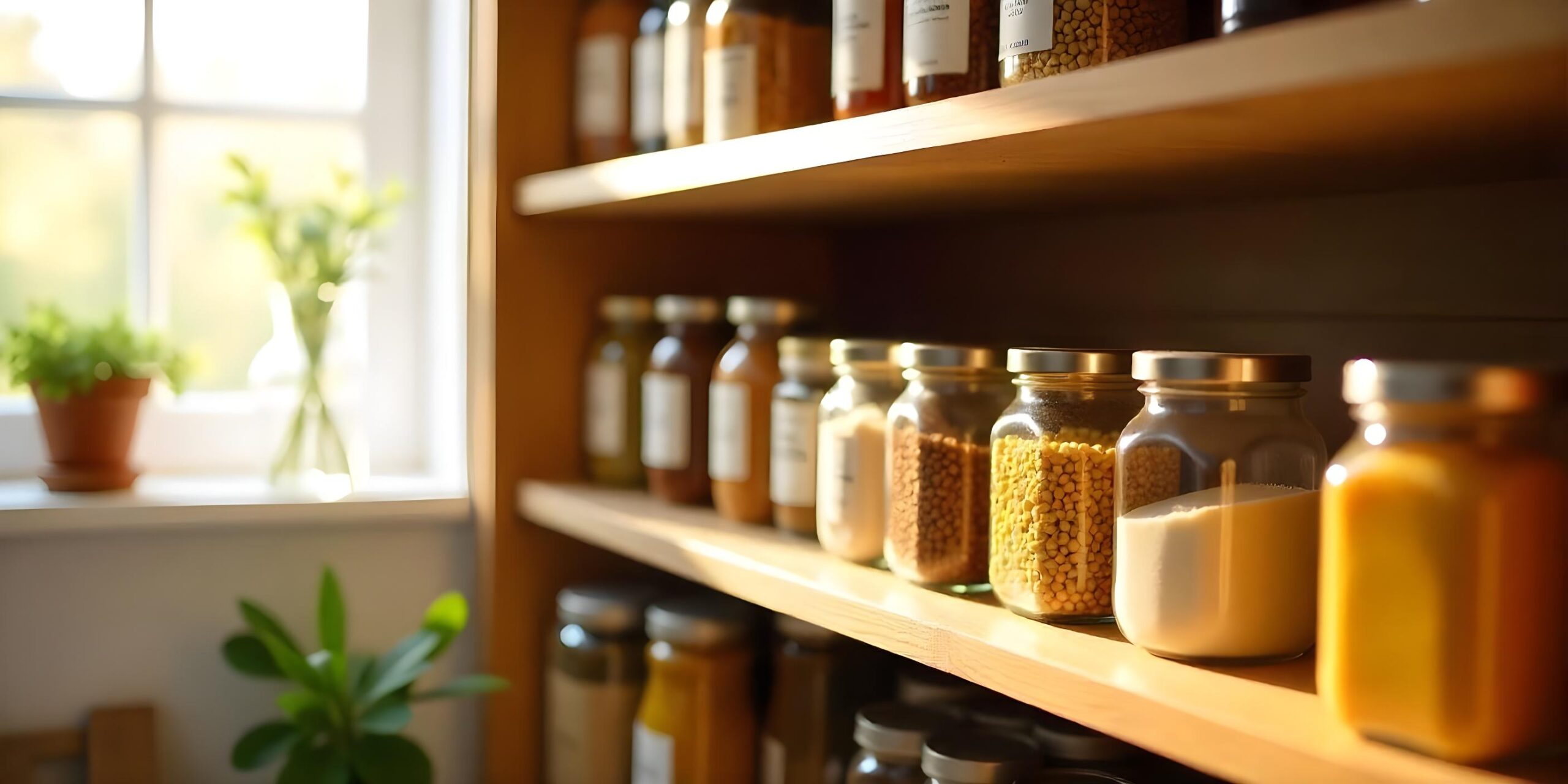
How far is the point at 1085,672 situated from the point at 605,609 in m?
0.69

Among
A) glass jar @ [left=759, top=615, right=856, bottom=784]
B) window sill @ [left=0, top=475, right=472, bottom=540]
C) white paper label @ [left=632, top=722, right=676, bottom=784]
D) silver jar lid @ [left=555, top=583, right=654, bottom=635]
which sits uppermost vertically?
window sill @ [left=0, top=475, right=472, bottom=540]

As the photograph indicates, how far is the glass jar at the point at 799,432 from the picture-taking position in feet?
3.43

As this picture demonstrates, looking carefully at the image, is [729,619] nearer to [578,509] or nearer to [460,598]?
A: [578,509]

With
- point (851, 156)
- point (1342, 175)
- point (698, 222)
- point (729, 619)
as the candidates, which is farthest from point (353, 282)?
point (1342, 175)

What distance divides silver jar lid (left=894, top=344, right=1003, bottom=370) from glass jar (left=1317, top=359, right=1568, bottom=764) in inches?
13.3

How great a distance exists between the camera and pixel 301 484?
151 centimetres

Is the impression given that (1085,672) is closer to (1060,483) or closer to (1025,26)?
(1060,483)

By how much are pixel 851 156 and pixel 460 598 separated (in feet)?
2.45

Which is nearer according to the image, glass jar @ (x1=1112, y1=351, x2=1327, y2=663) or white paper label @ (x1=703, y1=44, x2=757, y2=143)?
glass jar @ (x1=1112, y1=351, x2=1327, y2=663)

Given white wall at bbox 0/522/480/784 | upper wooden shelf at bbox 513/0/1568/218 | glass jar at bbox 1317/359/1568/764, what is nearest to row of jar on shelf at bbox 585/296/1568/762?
glass jar at bbox 1317/359/1568/764

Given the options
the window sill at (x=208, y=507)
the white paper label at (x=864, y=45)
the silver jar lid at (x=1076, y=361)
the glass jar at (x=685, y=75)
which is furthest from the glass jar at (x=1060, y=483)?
the window sill at (x=208, y=507)

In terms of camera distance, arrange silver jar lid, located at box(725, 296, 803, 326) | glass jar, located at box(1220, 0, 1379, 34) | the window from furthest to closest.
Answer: the window < silver jar lid, located at box(725, 296, 803, 326) < glass jar, located at box(1220, 0, 1379, 34)

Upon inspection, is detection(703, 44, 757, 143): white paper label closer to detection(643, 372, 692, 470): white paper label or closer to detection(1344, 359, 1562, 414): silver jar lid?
detection(643, 372, 692, 470): white paper label

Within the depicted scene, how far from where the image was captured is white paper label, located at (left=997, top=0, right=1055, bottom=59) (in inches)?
29.1
